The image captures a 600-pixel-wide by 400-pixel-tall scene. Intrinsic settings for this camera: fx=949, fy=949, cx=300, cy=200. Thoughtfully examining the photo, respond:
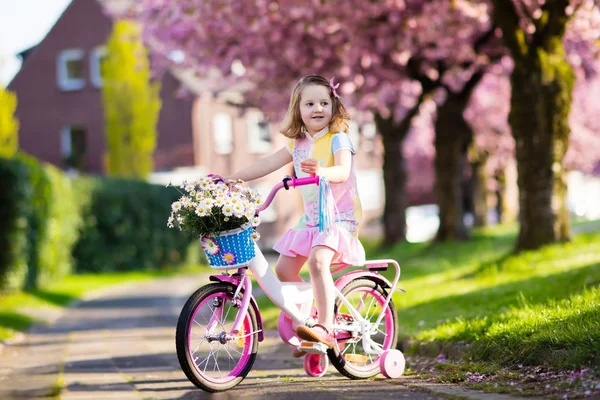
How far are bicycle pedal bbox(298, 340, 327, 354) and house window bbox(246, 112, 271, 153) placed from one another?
37.8m

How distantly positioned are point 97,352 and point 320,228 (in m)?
4.52

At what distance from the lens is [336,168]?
6.04 metres

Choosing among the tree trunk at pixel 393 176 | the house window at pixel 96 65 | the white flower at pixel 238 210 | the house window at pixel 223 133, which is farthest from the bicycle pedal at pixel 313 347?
the house window at pixel 96 65

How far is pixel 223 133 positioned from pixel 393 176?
2052 cm

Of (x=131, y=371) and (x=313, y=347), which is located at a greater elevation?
(x=313, y=347)

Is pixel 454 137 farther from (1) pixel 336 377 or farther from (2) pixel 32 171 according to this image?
(1) pixel 336 377

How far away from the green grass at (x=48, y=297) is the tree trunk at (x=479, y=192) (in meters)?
9.64

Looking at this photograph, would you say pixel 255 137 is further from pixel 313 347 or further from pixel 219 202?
pixel 219 202

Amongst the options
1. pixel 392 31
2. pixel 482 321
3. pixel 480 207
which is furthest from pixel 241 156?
pixel 482 321

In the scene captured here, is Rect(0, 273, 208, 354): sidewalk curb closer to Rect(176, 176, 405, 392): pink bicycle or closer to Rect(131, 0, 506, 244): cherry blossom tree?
Rect(176, 176, 405, 392): pink bicycle

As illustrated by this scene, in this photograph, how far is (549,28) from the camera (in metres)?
12.5

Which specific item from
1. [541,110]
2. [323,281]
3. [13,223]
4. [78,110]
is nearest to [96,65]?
[78,110]

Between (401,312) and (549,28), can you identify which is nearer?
(401,312)

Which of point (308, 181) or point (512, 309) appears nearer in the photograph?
point (308, 181)
